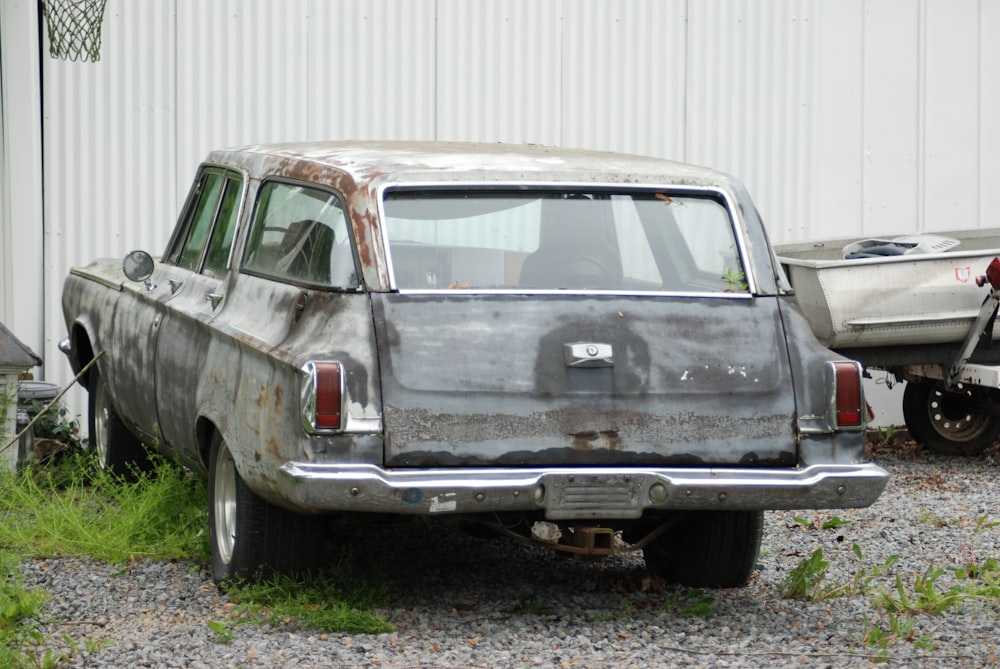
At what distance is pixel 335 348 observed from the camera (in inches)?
209

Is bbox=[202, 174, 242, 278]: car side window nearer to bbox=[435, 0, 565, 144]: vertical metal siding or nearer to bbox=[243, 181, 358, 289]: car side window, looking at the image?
bbox=[243, 181, 358, 289]: car side window

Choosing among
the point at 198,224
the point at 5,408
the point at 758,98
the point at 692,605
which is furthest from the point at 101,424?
the point at 758,98

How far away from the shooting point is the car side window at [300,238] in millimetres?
5629

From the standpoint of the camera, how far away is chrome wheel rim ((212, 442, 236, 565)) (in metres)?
6.10

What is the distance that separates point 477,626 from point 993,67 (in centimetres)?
791

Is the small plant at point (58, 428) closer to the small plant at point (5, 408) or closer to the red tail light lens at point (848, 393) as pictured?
the small plant at point (5, 408)

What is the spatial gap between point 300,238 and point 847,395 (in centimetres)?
209

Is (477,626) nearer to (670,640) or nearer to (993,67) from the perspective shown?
(670,640)

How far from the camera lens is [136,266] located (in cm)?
728

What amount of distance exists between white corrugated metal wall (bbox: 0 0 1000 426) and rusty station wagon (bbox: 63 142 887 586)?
384 centimetres

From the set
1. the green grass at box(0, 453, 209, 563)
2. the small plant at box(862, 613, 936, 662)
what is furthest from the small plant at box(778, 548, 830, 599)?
the green grass at box(0, 453, 209, 563)

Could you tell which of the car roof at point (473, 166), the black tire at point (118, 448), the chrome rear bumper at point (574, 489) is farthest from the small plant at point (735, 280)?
the black tire at point (118, 448)

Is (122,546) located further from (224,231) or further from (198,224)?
(198,224)

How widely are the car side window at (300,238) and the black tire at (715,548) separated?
1697 millimetres
